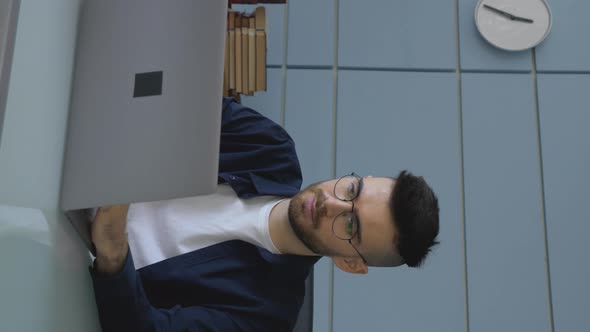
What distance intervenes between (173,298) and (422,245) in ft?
1.94

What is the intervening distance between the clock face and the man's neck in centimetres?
157

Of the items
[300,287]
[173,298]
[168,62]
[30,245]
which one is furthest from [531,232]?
[30,245]

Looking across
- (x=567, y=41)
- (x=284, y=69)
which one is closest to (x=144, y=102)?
(x=284, y=69)

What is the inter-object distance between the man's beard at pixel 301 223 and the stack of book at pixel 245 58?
814mm

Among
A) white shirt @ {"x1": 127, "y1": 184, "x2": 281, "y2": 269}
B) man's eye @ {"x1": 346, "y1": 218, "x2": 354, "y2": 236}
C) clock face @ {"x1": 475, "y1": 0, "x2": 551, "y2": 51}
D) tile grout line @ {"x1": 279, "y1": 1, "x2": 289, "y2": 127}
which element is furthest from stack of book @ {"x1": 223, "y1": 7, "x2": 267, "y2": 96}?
clock face @ {"x1": 475, "y1": 0, "x2": 551, "y2": 51}

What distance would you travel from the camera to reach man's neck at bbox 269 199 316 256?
4.47 feet

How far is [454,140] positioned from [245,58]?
99 centimetres

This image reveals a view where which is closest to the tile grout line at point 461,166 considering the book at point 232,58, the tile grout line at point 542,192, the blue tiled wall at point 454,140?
the blue tiled wall at point 454,140

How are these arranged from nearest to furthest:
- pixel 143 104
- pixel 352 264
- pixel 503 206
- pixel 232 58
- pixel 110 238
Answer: pixel 143 104 < pixel 110 238 < pixel 352 264 < pixel 232 58 < pixel 503 206

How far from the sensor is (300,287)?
1396mm

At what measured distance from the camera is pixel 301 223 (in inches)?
53.1

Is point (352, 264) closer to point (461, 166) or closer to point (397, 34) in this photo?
point (461, 166)

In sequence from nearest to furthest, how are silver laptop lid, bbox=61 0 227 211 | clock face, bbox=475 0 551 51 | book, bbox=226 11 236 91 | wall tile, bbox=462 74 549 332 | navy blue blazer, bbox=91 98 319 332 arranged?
silver laptop lid, bbox=61 0 227 211
navy blue blazer, bbox=91 98 319 332
book, bbox=226 11 236 91
wall tile, bbox=462 74 549 332
clock face, bbox=475 0 551 51

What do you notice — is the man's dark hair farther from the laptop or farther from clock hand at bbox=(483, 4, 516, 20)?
clock hand at bbox=(483, 4, 516, 20)
